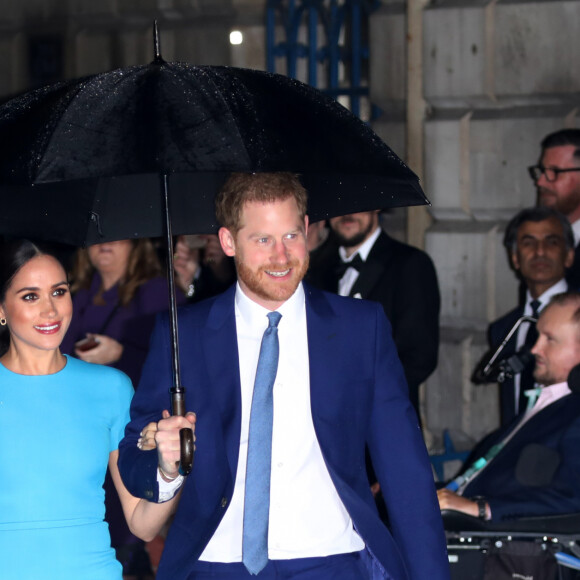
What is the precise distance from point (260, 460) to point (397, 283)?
3.06m

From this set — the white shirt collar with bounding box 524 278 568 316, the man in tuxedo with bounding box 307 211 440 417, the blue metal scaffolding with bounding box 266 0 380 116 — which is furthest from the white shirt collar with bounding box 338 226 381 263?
the blue metal scaffolding with bounding box 266 0 380 116

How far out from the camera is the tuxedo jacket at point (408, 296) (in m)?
6.27

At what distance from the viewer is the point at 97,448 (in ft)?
12.9

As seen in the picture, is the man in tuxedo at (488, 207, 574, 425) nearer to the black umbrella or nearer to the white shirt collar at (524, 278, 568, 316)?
the white shirt collar at (524, 278, 568, 316)

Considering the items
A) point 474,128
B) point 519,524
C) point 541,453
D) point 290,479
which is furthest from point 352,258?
point 290,479

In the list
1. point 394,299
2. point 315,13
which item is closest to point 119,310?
point 394,299

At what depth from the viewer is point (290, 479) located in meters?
3.48

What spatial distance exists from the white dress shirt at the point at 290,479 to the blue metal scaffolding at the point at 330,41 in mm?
5048

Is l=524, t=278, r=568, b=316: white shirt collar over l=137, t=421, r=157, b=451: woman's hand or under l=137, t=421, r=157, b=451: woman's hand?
over

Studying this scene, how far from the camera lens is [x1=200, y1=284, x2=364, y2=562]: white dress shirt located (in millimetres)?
3449

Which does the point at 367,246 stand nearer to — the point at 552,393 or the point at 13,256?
the point at 552,393

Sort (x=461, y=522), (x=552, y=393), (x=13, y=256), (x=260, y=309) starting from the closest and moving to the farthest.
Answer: (x=260, y=309) → (x=13, y=256) → (x=461, y=522) → (x=552, y=393)

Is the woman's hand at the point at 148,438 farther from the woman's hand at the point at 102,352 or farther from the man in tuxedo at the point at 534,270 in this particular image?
the man in tuxedo at the point at 534,270

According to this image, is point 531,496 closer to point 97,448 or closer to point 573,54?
point 97,448
